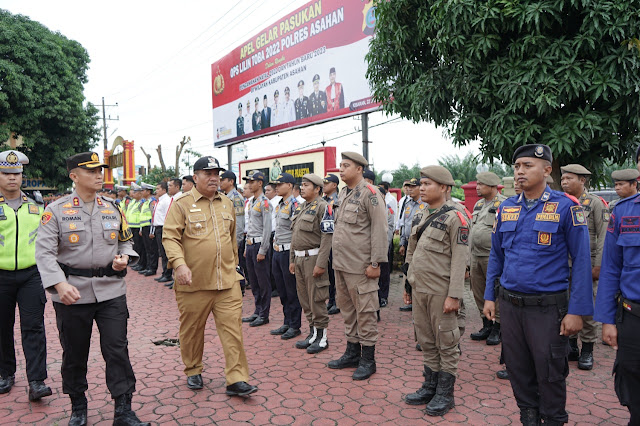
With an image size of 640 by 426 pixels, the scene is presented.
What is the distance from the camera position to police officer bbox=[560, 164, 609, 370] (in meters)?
4.63

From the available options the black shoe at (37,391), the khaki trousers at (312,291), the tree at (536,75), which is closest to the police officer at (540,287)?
the khaki trousers at (312,291)

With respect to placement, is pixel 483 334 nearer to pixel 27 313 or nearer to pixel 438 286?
pixel 438 286

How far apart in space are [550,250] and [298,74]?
1510 cm

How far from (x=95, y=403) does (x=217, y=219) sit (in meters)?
1.88

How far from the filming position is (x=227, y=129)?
23.3 metres

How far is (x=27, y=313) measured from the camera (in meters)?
4.08

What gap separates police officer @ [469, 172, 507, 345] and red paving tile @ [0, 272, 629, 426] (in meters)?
0.21

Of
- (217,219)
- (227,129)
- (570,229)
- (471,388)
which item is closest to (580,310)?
(570,229)

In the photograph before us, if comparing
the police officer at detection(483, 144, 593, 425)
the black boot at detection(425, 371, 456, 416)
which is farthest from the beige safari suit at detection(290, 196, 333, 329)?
the police officer at detection(483, 144, 593, 425)

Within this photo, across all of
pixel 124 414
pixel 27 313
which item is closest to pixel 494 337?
pixel 124 414

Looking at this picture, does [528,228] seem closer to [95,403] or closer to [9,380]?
[95,403]

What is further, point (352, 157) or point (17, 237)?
point (352, 157)

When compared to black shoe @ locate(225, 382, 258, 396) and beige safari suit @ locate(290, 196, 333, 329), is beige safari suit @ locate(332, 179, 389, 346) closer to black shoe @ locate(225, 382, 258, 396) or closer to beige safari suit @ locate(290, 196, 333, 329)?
beige safari suit @ locate(290, 196, 333, 329)

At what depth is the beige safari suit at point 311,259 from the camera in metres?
5.21
